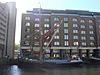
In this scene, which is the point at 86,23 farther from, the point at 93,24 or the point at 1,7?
the point at 1,7

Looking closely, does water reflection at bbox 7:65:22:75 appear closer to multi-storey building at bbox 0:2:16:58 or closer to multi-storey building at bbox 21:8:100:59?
multi-storey building at bbox 21:8:100:59

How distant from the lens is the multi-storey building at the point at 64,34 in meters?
97.6

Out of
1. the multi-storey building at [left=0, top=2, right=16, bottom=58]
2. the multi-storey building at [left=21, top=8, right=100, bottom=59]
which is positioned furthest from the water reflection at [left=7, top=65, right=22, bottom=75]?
the multi-storey building at [left=0, top=2, right=16, bottom=58]

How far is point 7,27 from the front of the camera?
112938mm

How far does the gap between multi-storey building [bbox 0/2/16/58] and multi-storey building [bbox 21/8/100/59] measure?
1293cm

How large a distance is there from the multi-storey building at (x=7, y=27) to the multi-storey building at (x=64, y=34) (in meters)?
12.9

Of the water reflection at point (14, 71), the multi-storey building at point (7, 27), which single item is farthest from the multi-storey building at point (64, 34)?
the water reflection at point (14, 71)

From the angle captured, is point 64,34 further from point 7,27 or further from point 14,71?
point 14,71

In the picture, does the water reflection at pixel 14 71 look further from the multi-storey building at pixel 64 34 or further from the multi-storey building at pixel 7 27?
the multi-storey building at pixel 7 27

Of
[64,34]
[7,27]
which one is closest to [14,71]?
[64,34]

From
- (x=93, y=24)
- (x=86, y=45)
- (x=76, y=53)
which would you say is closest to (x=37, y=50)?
(x=76, y=53)

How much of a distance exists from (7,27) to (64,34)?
3973cm

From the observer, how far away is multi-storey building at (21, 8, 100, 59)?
3841 inches

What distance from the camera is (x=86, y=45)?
332ft
